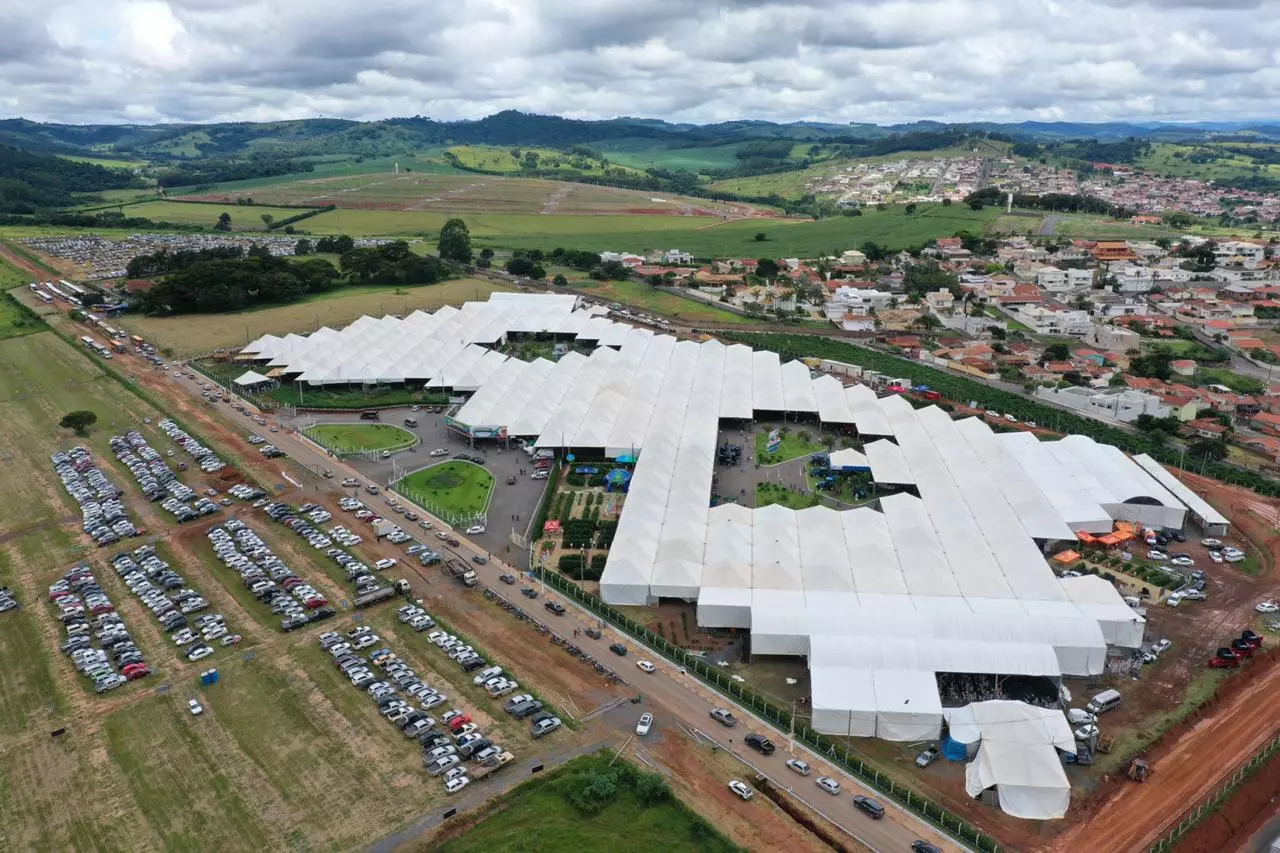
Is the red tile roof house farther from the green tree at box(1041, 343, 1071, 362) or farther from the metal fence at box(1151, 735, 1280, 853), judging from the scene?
the metal fence at box(1151, 735, 1280, 853)

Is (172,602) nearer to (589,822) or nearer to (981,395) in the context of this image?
(589,822)

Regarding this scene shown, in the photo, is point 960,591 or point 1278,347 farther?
point 1278,347

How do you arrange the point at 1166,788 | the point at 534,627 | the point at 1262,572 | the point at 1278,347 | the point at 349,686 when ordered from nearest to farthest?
the point at 1166,788, the point at 349,686, the point at 534,627, the point at 1262,572, the point at 1278,347

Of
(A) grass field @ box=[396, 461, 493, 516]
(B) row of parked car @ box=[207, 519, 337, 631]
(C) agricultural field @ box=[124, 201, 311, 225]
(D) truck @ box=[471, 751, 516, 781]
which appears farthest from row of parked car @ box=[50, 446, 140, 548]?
(C) agricultural field @ box=[124, 201, 311, 225]

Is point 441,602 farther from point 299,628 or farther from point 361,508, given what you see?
point 361,508

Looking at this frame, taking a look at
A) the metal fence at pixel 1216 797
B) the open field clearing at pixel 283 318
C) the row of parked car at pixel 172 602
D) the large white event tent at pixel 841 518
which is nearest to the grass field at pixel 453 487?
the large white event tent at pixel 841 518

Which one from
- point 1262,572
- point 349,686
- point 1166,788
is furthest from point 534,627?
point 1262,572

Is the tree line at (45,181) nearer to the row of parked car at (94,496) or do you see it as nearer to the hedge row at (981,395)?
the row of parked car at (94,496)

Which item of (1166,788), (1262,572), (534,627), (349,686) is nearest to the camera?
(1166,788)
